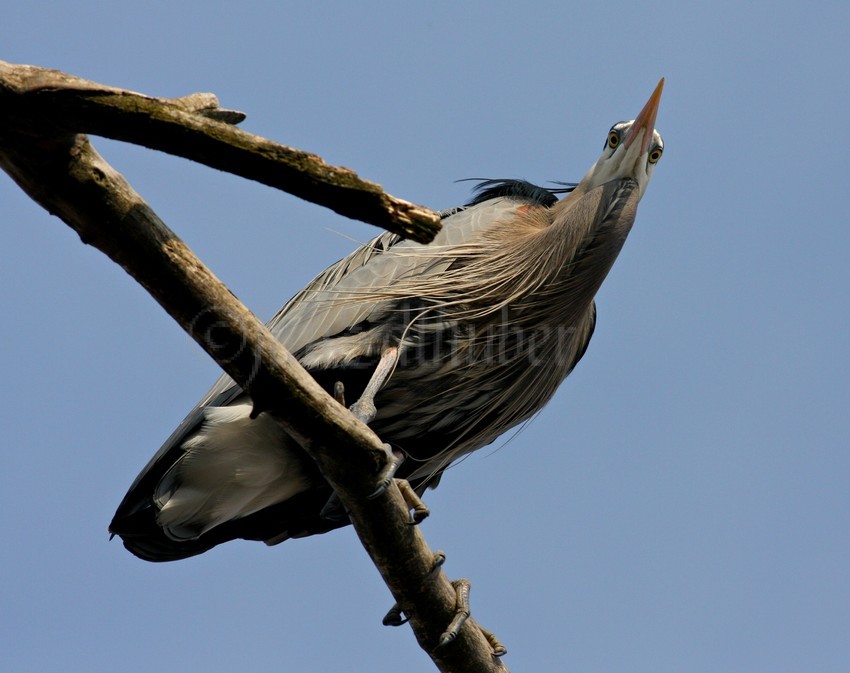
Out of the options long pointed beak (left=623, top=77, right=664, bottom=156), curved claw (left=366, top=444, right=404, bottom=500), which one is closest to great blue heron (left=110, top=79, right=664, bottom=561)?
long pointed beak (left=623, top=77, right=664, bottom=156)

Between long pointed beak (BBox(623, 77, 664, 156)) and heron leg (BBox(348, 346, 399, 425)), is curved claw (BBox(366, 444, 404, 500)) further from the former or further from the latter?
long pointed beak (BBox(623, 77, 664, 156))

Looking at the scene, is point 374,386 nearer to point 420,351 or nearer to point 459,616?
point 420,351

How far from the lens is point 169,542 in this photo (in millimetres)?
4879

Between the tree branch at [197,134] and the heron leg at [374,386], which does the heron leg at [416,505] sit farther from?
the tree branch at [197,134]

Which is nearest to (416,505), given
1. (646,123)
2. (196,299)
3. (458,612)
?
(458,612)

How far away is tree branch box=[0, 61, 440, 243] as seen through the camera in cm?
282

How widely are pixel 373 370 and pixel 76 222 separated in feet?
6.14

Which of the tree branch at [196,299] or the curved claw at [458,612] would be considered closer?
the tree branch at [196,299]

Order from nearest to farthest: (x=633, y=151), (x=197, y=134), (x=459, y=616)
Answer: (x=197, y=134), (x=459, y=616), (x=633, y=151)

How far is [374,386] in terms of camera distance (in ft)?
14.5

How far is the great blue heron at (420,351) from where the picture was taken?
464cm

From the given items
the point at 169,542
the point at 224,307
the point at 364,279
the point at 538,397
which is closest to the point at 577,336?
the point at 538,397

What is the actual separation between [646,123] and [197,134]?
2.65 metres

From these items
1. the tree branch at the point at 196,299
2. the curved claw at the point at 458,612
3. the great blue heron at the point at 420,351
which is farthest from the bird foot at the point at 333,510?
the tree branch at the point at 196,299
